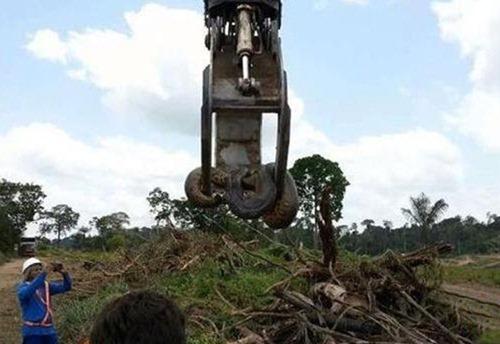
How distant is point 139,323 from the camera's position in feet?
6.42

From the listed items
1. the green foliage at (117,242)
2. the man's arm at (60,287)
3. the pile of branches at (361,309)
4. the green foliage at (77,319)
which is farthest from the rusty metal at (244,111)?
the green foliage at (117,242)

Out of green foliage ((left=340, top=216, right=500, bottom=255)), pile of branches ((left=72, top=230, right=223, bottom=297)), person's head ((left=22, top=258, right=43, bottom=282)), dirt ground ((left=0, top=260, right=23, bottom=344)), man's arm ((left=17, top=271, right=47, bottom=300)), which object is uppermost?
green foliage ((left=340, top=216, right=500, bottom=255))

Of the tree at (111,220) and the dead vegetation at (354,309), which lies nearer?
the dead vegetation at (354,309)

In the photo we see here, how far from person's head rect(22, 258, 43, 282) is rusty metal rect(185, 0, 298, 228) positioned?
3.24 meters

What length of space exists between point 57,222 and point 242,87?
76.4m

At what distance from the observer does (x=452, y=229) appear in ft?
187

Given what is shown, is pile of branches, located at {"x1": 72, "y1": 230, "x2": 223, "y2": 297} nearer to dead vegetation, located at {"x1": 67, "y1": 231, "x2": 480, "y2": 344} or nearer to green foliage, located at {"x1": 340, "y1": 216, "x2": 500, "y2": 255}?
dead vegetation, located at {"x1": 67, "y1": 231, "x2": 480, "y2": 344}

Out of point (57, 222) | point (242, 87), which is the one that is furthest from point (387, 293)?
point (57, 222)

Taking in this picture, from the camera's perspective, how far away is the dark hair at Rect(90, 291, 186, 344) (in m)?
1.93

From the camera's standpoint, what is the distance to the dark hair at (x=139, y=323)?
1.93m

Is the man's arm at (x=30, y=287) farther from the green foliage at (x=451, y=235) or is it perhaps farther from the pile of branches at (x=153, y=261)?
the green foliage at (x=451, y=235)

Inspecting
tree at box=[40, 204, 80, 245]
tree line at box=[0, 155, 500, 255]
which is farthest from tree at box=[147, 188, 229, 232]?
tree at box=[40, 204, 80, 245]

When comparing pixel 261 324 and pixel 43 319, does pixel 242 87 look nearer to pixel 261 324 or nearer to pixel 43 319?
pixel 43 319

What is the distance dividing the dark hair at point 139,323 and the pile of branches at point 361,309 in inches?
234
